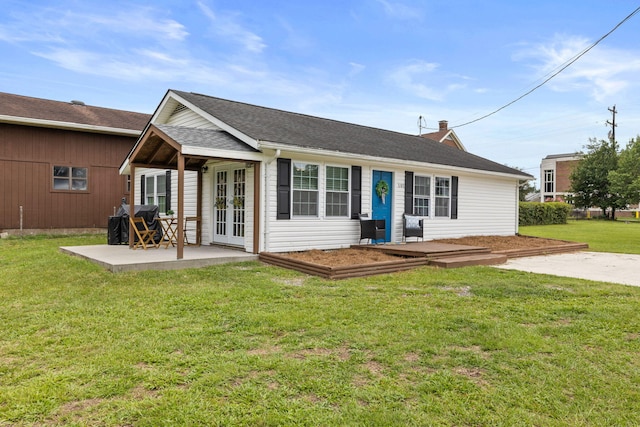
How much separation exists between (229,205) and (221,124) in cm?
189

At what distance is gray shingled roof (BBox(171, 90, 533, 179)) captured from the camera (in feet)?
30.0

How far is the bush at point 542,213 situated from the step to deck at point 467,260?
18.7 metres

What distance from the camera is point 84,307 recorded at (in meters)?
4.79

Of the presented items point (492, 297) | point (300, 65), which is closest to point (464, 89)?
point (300, 65)

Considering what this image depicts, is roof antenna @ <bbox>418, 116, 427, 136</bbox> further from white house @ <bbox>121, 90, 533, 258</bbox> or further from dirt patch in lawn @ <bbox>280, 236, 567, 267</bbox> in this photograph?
dirt patch in lawn @ <bbox>280, 236, 567, 267</bbox>

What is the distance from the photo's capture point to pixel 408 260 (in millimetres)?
8133

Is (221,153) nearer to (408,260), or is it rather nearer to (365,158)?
(365,158)

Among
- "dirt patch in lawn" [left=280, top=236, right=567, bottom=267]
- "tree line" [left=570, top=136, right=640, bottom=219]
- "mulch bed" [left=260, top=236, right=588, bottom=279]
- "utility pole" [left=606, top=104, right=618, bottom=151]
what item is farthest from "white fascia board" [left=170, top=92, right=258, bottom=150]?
"utility pole" [left=606, top=104, right=618, bottom=151]

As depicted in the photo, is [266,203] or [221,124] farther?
[221,124]

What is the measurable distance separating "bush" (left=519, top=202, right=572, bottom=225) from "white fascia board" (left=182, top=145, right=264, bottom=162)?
74.3ft

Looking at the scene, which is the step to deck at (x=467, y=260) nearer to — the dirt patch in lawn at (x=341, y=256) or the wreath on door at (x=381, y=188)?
the dirt patch in lawn at (x=341, y=256)

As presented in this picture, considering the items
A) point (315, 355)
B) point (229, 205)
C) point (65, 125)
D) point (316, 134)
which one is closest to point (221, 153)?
point (229, 205)

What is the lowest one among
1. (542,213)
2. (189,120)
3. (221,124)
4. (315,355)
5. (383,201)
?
(315,355)

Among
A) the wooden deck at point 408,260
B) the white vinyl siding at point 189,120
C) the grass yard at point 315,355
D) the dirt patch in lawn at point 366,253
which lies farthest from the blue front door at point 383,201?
the grass yard at point 315,355
